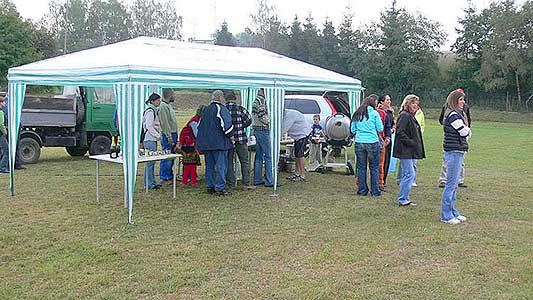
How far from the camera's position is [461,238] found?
6453mm

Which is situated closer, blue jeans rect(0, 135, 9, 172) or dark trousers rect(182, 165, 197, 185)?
dark trousers rect(182, 165, 197, 185)

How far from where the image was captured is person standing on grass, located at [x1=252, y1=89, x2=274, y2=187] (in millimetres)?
9430

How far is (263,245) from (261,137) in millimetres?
3698

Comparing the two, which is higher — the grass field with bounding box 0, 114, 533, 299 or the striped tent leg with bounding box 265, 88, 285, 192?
the striped tent leg with bounding box 265, 88, 285, 192

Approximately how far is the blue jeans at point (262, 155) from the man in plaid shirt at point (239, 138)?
0.31m

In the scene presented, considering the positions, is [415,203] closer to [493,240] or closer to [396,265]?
[493,240]

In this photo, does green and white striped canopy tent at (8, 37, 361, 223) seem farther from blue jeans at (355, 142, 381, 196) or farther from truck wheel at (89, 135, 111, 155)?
truck wheel at (89, 135, 111, 155)

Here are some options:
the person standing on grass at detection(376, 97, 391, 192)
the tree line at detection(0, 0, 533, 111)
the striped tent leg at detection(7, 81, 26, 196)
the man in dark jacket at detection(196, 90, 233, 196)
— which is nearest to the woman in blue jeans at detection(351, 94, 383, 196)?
the person standing on grass at detection(376, 97, 391, 192)

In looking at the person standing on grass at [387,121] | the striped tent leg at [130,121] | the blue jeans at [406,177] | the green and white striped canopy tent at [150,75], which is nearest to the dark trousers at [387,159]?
the person standing on grass at [387,121]

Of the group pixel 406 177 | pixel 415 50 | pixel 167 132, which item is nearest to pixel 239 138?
pixel 167 132

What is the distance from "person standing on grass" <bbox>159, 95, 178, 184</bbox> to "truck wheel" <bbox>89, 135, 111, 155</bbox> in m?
4.10

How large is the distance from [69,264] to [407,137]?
473 cm

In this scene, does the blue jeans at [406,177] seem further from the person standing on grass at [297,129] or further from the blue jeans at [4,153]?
the blue jeans at [4,153]

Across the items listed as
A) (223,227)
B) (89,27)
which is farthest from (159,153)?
(89,27)
